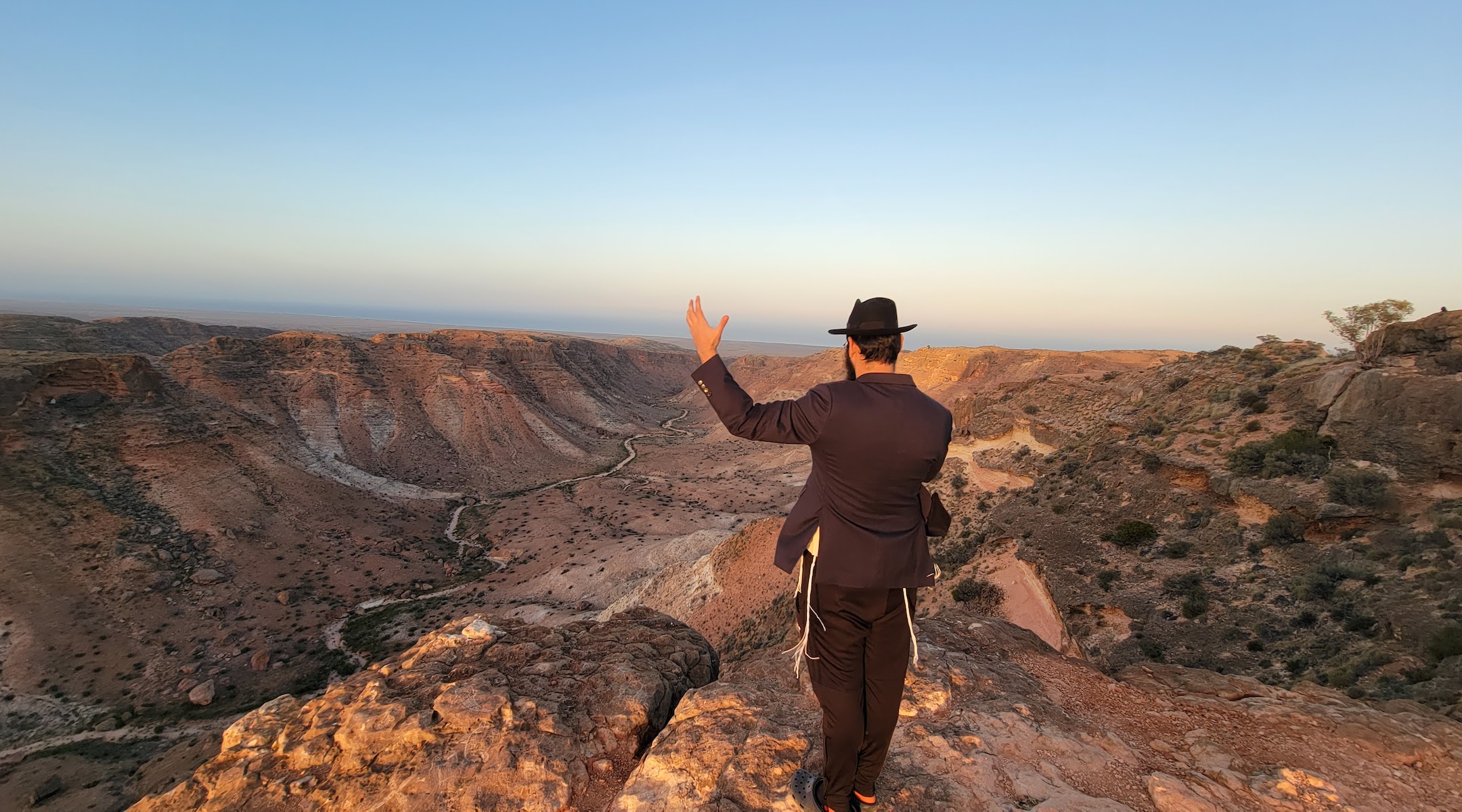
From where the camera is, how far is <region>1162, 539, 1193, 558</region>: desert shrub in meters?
8.83

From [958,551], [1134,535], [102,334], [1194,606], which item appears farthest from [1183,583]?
[102,334]

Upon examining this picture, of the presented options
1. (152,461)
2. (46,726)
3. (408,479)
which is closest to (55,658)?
(46,726)

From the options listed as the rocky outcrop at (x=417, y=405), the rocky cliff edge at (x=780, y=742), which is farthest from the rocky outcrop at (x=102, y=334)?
the rocky cliff edge at (x=780, y=742)

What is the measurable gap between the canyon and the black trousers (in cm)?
58

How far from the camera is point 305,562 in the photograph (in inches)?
894

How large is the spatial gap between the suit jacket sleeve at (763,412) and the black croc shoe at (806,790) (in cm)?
180

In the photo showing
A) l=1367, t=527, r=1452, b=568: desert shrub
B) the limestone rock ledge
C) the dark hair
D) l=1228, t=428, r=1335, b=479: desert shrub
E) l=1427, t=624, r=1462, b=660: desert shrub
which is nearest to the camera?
the dark hair

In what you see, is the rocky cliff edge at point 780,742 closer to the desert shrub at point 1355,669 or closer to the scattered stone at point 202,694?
the desert shrub at point 1355,669

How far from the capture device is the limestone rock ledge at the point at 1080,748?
2867 millimetres

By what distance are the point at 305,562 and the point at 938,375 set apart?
39.8 m

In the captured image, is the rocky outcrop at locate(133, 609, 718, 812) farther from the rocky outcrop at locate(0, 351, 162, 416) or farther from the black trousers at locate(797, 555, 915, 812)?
the rocky outcrop at locate(0, 351, 162, 416)

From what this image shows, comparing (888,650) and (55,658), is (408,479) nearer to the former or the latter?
(55,658)

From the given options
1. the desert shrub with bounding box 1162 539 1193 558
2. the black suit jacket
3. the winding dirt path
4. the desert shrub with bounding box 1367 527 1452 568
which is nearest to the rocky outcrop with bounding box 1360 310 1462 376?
the desert shrub with bounding box 1367 527 1452 568

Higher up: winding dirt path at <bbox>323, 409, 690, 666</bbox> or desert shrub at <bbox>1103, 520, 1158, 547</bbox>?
desert shrub at <bbox>1103, 520, 1158, 547</bbox>
